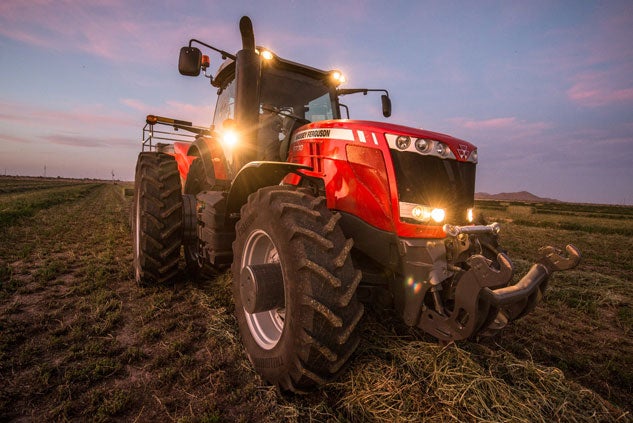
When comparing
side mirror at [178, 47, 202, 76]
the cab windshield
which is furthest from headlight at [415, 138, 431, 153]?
side mirror at [178, 47, 202, 76]

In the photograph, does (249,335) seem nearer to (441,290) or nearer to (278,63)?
(441,290)

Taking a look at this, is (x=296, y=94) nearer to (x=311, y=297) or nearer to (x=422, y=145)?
(x=422, y=145)

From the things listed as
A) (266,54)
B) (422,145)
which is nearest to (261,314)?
(422,145)

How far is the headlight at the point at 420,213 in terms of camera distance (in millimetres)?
2211

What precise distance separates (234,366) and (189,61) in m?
3.03

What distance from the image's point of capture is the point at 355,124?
2.49m

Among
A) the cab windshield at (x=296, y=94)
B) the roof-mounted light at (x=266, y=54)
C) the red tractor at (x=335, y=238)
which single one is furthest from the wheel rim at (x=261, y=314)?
the roof-mounted light at (x=266, y=54)

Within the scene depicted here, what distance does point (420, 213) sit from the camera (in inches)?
87.8

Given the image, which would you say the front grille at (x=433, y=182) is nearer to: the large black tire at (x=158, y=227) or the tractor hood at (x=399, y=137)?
the tractor hood at (x=399, y=137)

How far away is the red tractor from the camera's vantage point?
180 cm

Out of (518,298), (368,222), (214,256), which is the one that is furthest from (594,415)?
(214,256)

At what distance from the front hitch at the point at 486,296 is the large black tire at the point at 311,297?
0.56 meters

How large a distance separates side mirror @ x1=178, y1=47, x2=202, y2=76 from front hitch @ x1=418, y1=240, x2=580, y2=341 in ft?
10.1

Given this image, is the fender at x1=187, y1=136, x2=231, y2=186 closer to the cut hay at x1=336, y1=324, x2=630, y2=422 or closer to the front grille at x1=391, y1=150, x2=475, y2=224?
the front grille at x1=391, y1=150, x2=475, y2=224
